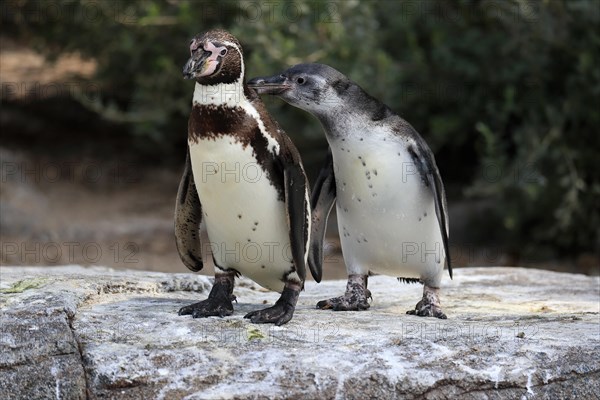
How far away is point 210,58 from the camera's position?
344 centimetres

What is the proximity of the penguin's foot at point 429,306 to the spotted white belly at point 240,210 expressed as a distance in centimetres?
65

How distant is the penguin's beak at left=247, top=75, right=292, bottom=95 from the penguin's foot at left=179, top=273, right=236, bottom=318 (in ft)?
2.31

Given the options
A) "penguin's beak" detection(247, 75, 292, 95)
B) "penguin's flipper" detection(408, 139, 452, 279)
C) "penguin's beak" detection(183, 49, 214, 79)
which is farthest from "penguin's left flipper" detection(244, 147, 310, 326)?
"penguin's flipper" detection(408, 139, 452, 279)

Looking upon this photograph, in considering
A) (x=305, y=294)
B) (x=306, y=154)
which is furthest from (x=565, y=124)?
(x=305, y=294)

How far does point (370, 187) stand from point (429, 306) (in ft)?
1.83

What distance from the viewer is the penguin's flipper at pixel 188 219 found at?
3.86 m

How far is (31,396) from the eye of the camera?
338cm

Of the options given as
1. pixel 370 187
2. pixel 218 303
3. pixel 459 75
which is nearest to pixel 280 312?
pixel 218 303

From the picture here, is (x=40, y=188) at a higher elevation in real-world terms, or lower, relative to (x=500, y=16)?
lower

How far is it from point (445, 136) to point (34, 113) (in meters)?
5.09

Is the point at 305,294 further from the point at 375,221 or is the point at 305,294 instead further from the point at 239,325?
the point at 239,325

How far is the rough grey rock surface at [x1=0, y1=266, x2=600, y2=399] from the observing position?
3316mm

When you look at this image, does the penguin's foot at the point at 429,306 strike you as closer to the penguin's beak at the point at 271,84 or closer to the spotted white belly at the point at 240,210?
the spotted white belly at the point at 240,210

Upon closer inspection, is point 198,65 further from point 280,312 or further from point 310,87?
point 280,312
